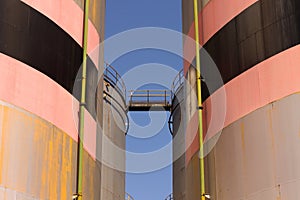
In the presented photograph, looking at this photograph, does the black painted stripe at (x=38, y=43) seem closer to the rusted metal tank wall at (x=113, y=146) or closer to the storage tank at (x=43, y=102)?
the storage tank at (x=43, y=102)

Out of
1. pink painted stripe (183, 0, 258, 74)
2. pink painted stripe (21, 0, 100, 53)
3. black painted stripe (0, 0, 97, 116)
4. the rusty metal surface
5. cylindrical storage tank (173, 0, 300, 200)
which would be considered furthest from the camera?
pink painted stripe (183, 0, 258, 74)

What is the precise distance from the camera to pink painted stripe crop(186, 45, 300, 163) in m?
11.4

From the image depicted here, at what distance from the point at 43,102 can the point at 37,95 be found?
26 centimetres

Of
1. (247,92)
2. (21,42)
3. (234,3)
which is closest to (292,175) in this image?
(247,92)

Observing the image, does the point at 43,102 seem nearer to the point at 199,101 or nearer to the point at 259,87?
the point at 199,101

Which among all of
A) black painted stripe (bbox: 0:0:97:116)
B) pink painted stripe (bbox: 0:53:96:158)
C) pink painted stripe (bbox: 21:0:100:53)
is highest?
pink painted stripe (bbox: 21:0:100:53)

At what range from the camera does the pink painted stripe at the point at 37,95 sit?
1138 centimetres

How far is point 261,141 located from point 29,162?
16.9ft

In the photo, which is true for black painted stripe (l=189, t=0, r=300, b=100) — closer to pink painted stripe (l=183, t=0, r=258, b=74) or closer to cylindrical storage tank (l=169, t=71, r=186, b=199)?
pink painted stripe (l=183, t=0, r=258, b=74)

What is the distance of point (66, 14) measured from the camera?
46.2 ft

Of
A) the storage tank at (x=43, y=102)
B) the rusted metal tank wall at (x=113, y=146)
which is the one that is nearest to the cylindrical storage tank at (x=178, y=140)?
the rusted metal tank wall at (x=113, y=146)

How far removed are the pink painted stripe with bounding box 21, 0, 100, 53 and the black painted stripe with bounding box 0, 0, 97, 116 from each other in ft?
0.49

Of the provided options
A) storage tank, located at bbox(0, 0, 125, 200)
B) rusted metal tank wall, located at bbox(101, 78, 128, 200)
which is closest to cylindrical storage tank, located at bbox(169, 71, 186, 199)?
rusted metal tank wall, located at bbox(101, 78, 128, 200)

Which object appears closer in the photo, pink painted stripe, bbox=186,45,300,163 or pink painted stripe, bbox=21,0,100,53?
pink painted stripe, bbox=186,45,300,163
